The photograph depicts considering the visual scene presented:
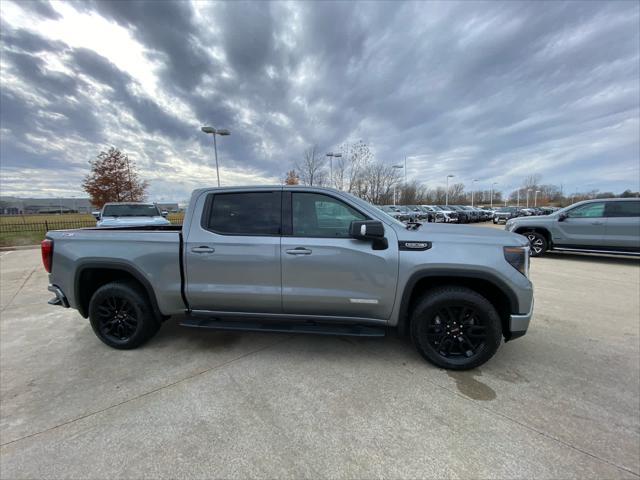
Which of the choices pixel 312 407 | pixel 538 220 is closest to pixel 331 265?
pixel 312 407

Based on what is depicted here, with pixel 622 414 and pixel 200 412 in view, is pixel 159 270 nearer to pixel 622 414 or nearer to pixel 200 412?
pixel 200 412

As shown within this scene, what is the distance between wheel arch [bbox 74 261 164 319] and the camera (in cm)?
313

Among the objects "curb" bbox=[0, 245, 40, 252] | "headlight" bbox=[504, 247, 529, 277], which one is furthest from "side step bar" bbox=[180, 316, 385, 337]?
"curb" bbox=[0, 245, 40, 252]

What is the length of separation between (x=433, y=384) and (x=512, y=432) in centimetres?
65

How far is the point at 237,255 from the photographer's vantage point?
116 inches

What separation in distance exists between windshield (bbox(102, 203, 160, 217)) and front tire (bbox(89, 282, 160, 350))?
27.5ft

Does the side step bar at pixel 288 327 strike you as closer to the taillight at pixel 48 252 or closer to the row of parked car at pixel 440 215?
the taillight at pixel 48 252

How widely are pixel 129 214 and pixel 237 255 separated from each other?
9.62m

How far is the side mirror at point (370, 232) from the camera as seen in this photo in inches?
104

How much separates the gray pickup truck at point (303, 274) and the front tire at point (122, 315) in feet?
0.04

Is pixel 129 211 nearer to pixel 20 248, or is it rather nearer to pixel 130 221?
pixel 130 221

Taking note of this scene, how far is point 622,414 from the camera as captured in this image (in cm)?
224

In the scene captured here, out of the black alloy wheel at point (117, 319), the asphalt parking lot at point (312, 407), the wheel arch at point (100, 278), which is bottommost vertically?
the asphalt parking lot at point (312, 407)

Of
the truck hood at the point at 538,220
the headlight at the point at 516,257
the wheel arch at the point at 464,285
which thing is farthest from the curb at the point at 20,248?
the truck hood at the point at 538,220
